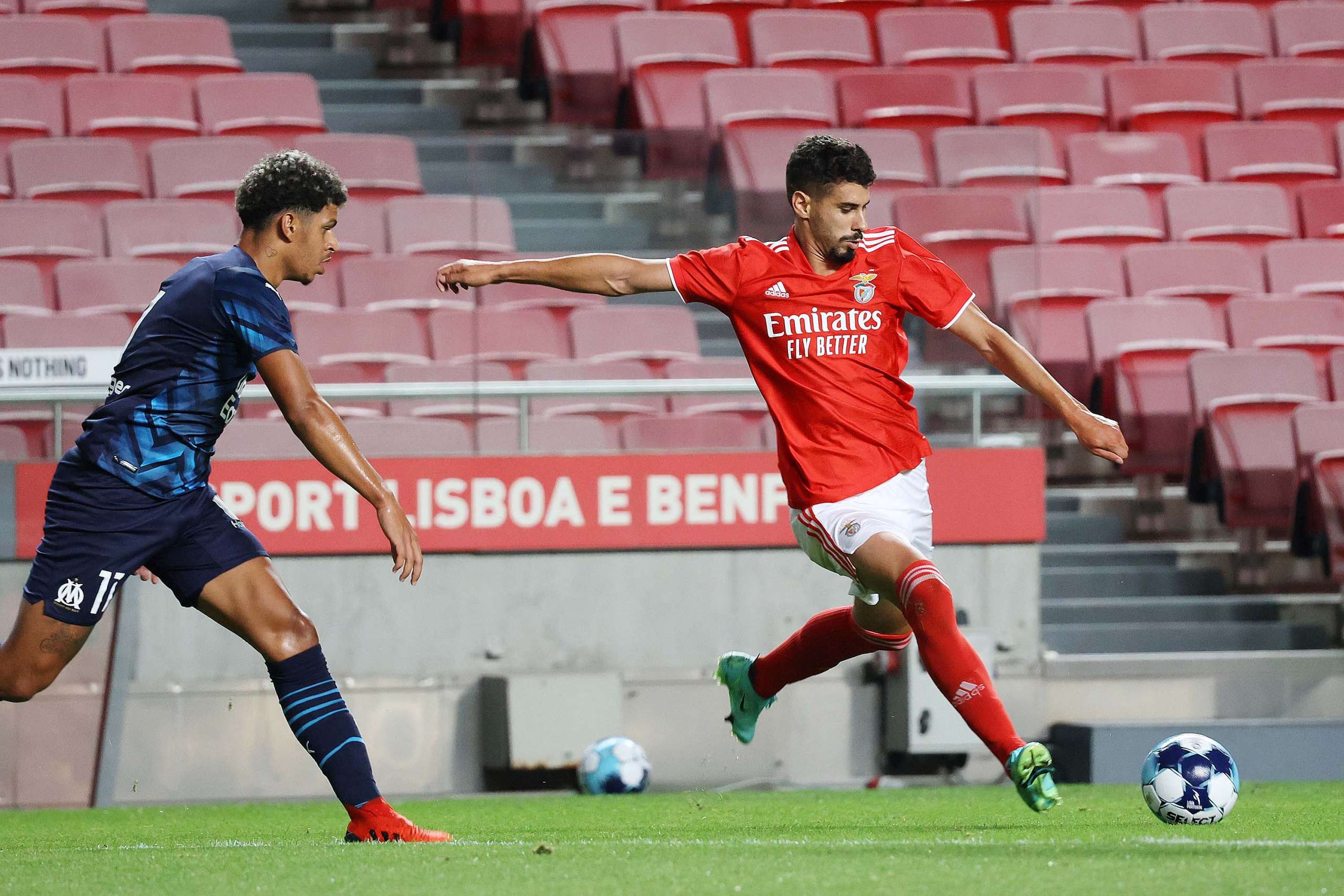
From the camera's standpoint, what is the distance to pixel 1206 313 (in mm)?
10047

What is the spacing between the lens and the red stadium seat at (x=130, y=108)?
1097 centimetres

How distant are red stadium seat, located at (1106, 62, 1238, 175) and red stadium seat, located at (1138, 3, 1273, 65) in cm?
67

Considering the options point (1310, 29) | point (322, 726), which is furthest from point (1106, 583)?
point (1310, 29)

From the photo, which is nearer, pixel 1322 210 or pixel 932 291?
pixel 932 291

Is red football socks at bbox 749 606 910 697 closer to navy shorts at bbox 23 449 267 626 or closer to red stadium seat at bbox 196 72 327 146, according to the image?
navy shorts at bbox 23 449 267 626

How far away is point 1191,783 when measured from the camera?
5.28 meters

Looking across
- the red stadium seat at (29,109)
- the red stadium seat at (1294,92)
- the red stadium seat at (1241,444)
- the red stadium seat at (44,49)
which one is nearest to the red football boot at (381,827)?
the red stadium seat at (1241,444)

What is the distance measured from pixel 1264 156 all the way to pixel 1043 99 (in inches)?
57.6

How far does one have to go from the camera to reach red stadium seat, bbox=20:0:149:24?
40.7ft

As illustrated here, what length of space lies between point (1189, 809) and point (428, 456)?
399cm

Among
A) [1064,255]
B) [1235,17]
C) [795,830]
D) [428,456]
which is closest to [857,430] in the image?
[795,830]

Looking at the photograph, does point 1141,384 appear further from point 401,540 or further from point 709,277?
point 401,540

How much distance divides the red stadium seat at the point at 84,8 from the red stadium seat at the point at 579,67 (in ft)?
9.43

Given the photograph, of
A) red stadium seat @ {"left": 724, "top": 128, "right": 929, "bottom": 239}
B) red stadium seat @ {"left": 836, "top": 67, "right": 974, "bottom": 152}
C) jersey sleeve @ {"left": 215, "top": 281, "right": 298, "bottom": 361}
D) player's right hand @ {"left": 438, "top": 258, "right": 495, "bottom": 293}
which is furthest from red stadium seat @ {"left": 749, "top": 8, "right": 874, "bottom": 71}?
jersey sleeve @ {"left": 215, "top": 281, "right": 298, "bottom": 361}
